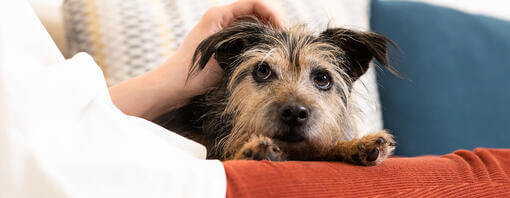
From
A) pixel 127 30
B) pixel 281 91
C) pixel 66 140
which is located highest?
pixel 66 140

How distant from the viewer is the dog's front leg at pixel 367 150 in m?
1.20

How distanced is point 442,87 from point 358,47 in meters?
1.33

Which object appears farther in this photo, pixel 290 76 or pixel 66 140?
pixel 290 76

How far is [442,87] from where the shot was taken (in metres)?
2.88

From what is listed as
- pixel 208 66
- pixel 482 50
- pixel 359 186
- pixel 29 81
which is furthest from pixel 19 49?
pixel 482 50

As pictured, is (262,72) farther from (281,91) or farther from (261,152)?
(261,152)

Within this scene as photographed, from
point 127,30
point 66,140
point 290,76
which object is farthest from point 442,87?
point 66,140

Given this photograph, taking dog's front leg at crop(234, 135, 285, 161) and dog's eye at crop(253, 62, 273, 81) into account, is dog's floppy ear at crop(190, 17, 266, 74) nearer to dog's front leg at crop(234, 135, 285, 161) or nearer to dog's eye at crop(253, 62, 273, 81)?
dog's eye at crop(253, 62, 273, 81)

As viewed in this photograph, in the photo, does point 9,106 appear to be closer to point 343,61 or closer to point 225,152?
point 225,152

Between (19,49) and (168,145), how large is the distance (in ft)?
1.15

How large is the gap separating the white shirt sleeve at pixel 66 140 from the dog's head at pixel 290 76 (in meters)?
0.60

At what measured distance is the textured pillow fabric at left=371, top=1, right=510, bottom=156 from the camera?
2.86 meters

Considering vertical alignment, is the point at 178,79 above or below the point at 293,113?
above

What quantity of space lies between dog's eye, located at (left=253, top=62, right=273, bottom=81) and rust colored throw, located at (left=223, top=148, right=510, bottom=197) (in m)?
0.71
